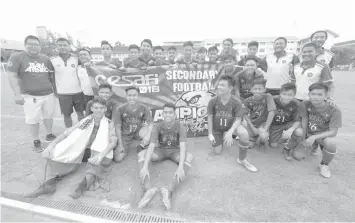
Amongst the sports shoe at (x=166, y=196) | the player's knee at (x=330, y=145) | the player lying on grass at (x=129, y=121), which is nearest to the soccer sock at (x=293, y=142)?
the player's knee at (x=330, y=145)

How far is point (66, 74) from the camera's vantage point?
12.9 feet

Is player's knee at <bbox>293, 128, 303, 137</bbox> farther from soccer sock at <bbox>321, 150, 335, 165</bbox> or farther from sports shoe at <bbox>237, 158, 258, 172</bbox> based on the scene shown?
sports shoe at <bbox>237, 158, 258, 172</bbox>

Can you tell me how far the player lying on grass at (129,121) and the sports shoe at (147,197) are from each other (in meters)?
0.97

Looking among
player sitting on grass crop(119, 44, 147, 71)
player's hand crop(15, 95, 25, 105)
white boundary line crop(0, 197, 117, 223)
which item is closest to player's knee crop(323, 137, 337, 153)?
white boundary line crop(0, 197, 117, 223)

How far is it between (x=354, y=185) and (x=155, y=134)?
9.77ft

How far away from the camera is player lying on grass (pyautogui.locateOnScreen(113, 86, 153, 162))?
337 cm

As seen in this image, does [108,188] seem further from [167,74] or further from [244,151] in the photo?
[167,74]

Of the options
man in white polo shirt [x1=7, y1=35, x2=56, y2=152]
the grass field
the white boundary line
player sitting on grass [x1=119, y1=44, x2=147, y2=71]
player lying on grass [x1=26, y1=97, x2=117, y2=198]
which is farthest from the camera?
player sitting on grass [x1=119, y1=44, x2=147, y2=71]

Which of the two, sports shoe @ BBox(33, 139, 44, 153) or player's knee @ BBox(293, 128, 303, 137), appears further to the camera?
sports shoe @ BBox(33, 139, 44, 153)

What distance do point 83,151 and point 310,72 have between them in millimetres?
4203

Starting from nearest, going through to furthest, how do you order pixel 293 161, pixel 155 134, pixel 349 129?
pixel 155 134 → pixel 293 161 → pixel 349 129

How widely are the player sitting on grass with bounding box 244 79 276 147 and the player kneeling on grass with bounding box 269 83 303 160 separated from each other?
21cm

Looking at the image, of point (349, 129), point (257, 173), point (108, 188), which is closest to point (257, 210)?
point (257, 173)

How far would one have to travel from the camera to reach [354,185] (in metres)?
2.77
